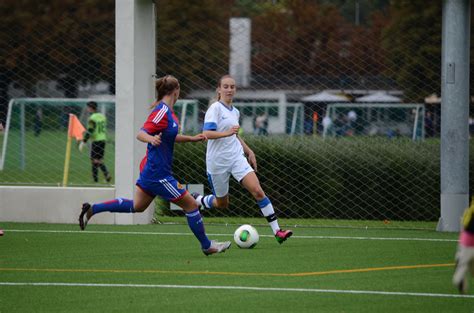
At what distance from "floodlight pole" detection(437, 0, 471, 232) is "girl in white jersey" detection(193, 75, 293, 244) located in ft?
10.6

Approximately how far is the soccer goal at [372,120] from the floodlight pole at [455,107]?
1385 cm

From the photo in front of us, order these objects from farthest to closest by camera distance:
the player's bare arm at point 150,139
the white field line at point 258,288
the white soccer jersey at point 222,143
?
the white soccer jersey at point 222,143 < the player's bare arm at point 150,139 < the white field line at point 258,288

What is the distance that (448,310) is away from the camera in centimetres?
829

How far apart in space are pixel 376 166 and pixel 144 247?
6679 millimetres

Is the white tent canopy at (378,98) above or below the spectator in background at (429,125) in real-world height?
above

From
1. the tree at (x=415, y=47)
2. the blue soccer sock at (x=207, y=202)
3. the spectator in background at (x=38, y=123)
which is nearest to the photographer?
the blue soccer sock at (x=207, y=202)

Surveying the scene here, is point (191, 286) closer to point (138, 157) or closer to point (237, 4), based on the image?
point (138, 157)

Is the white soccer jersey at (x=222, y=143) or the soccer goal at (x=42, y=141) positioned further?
the soccer goal at (x=42, y=141)

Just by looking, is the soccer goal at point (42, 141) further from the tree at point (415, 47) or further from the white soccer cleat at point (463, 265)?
Result: the white soccer cleat at point (463, 265)

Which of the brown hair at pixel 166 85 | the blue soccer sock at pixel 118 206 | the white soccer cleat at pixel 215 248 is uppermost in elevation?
the brown hair at pixel 166 85

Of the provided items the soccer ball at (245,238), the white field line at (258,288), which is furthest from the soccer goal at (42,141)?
the white field line at (258,288)

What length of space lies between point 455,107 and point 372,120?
23.9 meters

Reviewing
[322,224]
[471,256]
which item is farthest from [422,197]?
[471,256]

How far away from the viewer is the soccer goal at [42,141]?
1131 inches
